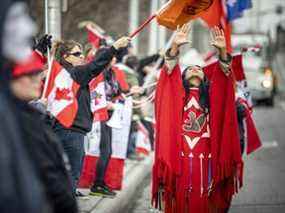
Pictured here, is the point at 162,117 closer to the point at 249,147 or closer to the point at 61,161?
the point at 249,147

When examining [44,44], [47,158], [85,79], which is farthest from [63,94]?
[47,158]

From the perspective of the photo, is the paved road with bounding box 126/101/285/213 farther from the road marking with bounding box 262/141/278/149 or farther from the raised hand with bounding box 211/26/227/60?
the raised hand with bounding box 211/26/227/60

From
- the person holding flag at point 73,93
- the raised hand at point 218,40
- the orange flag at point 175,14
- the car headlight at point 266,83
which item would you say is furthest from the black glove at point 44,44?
the car headlight at point 266,83

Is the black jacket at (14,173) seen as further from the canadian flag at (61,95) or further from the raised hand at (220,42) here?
the raised hand at (220,42)

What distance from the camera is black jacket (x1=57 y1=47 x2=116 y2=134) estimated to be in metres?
7.78

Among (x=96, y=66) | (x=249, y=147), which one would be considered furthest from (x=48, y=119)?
(x=249, y=147)

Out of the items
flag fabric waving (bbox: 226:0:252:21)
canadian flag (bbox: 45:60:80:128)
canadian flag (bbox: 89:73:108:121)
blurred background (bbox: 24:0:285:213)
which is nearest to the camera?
canadian flag (bbox: 45:60:80:128)

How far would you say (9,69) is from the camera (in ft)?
11.7

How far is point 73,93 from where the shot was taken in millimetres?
7750

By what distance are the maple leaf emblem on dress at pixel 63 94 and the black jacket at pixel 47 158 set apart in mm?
3203

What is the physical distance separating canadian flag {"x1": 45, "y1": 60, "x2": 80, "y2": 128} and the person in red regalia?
92cm

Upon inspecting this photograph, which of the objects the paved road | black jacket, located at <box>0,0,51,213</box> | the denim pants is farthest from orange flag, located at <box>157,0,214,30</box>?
black jacket, located at <box>0,0,51,213</box>

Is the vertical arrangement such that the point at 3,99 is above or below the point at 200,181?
above

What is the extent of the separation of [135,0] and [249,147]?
45.5 ft
